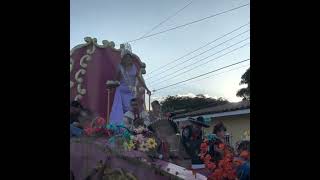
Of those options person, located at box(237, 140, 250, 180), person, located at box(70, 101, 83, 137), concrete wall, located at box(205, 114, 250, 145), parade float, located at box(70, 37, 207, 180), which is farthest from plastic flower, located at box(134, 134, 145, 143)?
person, located at box(237, 140, 250, 180)

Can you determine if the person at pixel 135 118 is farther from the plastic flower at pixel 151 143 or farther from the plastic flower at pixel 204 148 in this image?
the plastic flower at pixel 204 148

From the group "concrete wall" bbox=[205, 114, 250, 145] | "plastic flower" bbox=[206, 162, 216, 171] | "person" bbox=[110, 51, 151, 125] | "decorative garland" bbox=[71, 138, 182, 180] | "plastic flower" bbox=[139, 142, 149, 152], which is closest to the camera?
"concrete wall" bbox=[205, 114, 250, 145]

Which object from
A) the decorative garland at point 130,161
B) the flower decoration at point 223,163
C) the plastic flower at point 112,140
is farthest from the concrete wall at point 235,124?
the plastic flower at point 112,140

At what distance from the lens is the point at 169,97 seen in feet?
12.0

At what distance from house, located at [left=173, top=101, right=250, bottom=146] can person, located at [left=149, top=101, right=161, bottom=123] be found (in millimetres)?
253

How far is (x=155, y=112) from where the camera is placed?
12.3ft

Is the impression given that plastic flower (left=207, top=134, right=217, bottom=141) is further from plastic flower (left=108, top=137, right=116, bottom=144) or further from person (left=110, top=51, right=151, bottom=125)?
plastic flower (left=108, top=137, right=116, bottom=144)

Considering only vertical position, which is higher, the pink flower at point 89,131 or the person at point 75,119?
the person at point 75,119

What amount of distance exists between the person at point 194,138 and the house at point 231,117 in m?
0.05

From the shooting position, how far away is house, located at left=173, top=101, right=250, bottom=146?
10.6 feet

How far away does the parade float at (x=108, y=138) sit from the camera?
3.64 meters

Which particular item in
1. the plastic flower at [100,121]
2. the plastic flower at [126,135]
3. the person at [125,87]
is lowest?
the plastic flower at [126,135]
